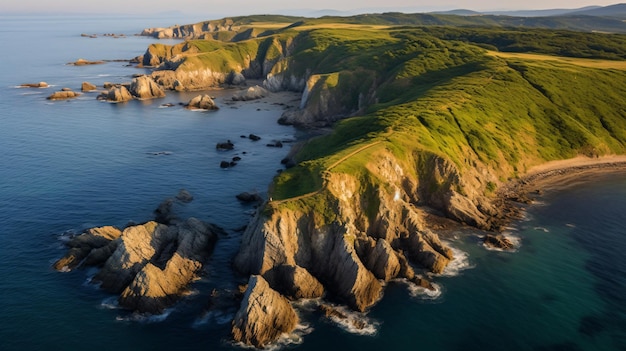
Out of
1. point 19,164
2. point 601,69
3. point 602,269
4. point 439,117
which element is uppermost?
point 601,69

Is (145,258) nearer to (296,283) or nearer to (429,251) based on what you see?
(296,283)

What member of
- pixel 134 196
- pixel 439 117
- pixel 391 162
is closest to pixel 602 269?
pixel 391 162

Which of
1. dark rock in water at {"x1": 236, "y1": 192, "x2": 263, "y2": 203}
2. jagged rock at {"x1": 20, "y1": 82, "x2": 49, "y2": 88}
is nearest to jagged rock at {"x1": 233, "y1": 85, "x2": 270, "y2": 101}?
jagged rock at {"x1": 20, "y1": 82, "x2": 49, "y2": 88}

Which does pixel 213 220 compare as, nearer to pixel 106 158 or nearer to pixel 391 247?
pixel 391 247

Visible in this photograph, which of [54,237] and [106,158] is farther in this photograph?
[106,158]

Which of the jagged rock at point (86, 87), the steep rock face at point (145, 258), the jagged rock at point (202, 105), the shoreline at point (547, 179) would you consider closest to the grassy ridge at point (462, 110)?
the shoreline at point (547, 179)

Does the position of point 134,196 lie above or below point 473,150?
below

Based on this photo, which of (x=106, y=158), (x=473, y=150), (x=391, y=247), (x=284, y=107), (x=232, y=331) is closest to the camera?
(x=232, y=331)

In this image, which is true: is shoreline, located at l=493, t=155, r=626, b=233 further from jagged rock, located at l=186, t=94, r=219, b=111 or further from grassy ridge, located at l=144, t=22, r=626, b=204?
jagged rock, located at l=186, t=94, r=219, b=111
